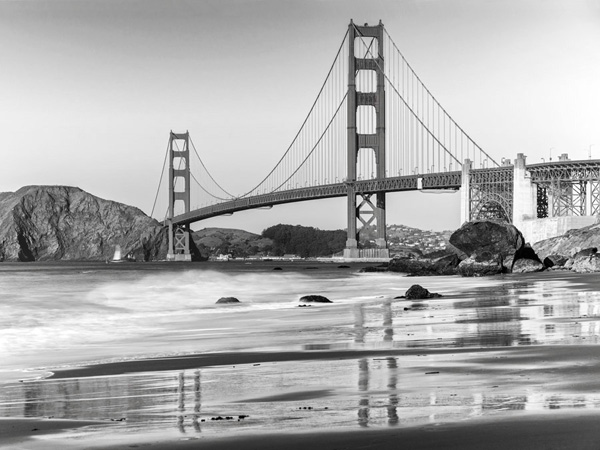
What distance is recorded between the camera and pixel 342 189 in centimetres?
8700

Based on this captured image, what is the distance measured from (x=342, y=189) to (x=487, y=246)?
44.9m

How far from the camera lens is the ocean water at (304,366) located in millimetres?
6281

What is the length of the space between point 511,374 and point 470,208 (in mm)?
71893

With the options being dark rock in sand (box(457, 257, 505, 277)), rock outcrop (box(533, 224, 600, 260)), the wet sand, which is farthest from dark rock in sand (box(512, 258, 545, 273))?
the wet sand

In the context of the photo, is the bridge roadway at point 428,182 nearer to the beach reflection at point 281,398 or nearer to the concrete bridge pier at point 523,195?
the concrete bridge pier at point 523,195

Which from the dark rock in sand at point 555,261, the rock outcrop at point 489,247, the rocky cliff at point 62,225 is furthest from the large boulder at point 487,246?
the rocky cliff at point 62,225

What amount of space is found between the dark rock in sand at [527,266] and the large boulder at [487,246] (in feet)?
0.84

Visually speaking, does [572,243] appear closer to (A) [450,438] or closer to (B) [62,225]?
(A) [450,438]

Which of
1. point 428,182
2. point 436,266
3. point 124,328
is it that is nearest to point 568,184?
point 428,182

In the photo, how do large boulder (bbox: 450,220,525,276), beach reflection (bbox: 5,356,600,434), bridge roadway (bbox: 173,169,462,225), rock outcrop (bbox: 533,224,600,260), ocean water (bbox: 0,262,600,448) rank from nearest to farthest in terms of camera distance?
beach reflection (bbox: 5,356,600,434), ocean water (bbox: 0,262,600,448), large boulder (bbox: 450,220,525,276), rock outcrop (bbox: 533,224,600,260), bridge roadway (bbox: 173,169,462,225)

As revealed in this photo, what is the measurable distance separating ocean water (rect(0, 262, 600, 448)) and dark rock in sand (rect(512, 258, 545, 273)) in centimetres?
2085

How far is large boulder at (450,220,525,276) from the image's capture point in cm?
4138

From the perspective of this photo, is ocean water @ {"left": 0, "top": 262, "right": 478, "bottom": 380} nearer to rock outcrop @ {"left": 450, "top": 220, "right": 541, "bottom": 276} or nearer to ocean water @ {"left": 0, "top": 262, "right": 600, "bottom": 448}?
ocean water @ {"left": 0, "top": 262, "right": 600, "bottom": 448}

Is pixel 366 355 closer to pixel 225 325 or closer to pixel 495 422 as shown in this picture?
pixel 495 422
